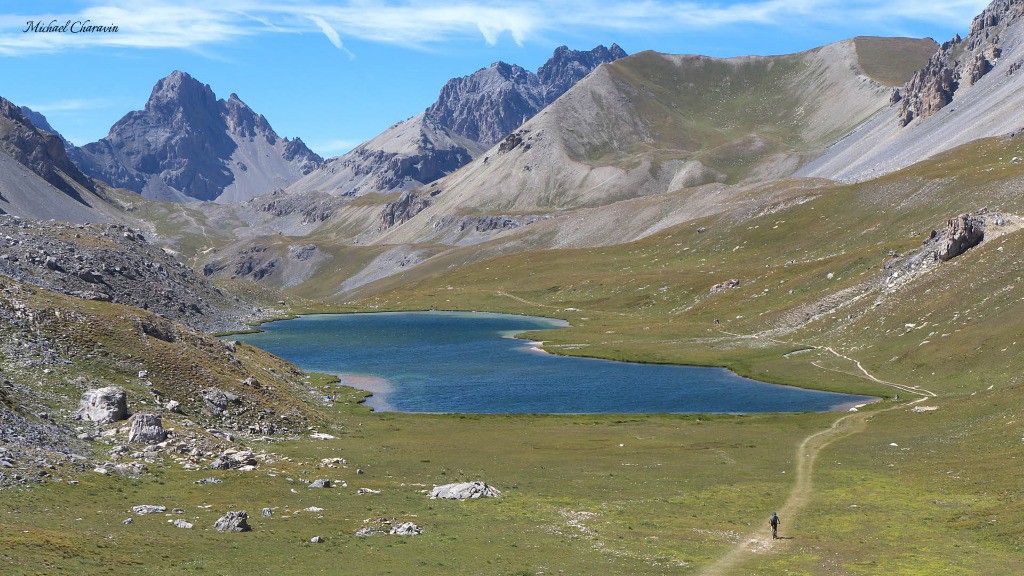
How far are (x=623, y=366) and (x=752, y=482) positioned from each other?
81.8 metres

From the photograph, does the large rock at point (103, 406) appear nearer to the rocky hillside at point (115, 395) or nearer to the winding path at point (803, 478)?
the rocky hillside at point (115, 395)

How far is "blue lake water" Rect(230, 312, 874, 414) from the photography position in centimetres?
11344

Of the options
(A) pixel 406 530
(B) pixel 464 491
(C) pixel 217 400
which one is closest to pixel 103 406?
(C) pixel 217 400

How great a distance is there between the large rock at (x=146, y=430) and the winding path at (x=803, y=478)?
39.6 m

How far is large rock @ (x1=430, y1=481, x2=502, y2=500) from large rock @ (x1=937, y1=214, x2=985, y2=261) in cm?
11215

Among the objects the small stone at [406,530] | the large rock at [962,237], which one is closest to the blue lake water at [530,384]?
the large rock at [962,237]

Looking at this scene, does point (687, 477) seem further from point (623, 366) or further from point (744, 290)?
point (744, 290)

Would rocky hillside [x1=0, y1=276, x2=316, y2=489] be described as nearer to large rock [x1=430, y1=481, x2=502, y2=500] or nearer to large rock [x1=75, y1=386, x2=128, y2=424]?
large rock [x1=75, y1=386, x2=128, y2=424]

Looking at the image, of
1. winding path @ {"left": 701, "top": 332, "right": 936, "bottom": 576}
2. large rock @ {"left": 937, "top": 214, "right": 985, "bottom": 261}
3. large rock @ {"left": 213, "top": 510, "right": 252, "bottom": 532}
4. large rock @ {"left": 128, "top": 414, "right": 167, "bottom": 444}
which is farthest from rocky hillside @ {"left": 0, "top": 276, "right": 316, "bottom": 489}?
large rock @ {"left": 937, "top": 214, "right": 985, "bottom": 261}

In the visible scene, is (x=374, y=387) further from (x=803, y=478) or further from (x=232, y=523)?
(x=232, y=523)

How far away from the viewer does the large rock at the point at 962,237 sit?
143 meters

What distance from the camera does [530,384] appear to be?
131 meters

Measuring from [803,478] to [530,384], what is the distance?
66.1 meters

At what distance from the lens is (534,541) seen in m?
47.8
